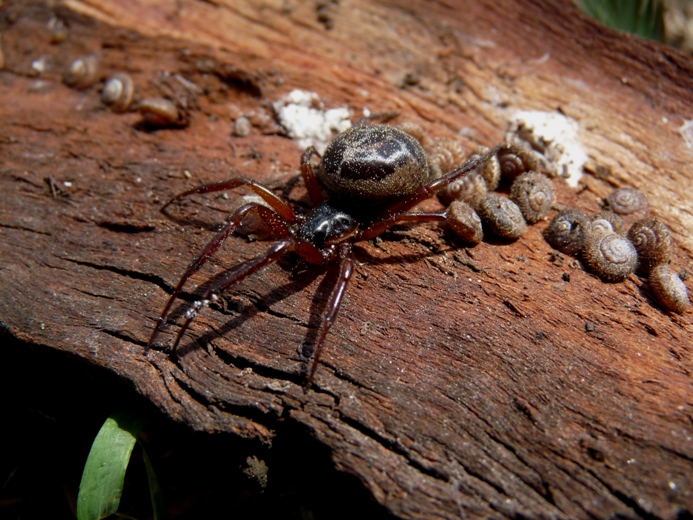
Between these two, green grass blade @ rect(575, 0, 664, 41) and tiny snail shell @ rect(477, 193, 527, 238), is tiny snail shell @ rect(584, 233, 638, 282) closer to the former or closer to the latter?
tiny snail shell @ rect(477, 193, 527, 238)

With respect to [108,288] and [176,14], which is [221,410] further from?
[176,14]

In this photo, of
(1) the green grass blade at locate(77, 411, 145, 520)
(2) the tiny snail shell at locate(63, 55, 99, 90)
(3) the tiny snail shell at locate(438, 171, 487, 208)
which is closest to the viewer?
(1) the green grass blade at locate(77, 411, 145, 520)

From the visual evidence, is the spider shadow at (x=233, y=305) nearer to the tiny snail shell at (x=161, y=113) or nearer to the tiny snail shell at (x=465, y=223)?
the tiny snail shell at (x=465, y=223)

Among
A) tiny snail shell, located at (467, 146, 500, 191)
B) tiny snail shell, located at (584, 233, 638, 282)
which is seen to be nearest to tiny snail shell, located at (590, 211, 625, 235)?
tiny snail shell, located at (584, 233, 638, 282)

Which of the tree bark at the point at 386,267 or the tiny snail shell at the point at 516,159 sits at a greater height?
the tiny snail shell at the point at 516,159

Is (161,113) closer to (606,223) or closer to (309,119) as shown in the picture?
(309,119)

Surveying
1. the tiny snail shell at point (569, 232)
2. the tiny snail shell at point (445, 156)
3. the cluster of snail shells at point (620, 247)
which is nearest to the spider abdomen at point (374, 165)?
the tiny snail shell at point (445, 156)
